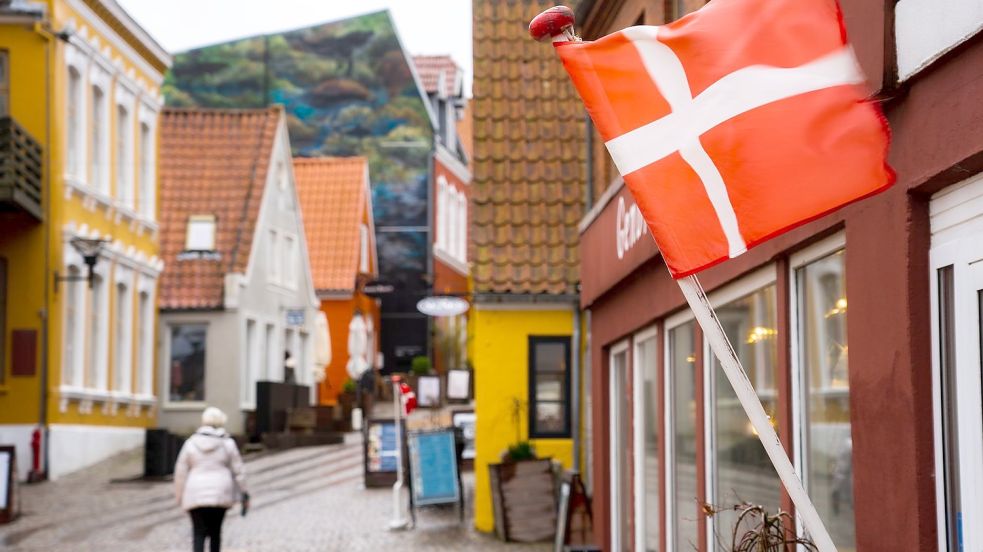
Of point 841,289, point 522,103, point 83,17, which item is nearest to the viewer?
point 841,289

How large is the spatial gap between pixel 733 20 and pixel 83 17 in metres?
23.6

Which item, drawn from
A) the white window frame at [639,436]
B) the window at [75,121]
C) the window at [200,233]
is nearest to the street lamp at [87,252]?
the window at [75,121]

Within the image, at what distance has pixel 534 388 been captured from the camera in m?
18.4

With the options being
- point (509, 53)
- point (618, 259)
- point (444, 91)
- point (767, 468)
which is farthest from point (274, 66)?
point (767, 468)

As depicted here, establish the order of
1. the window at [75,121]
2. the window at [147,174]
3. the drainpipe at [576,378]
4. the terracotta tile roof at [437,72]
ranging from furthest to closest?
the terracotta tile roof at [437,72]
the window at [147,174]
the window at [75,121]
the drainpipe at [576,378]

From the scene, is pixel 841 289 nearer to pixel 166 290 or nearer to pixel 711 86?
pixel 711 86

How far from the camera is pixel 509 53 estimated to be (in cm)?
1905

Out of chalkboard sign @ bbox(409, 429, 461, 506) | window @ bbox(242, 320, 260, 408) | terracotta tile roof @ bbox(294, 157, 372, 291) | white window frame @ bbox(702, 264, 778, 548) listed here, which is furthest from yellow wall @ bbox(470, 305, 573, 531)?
terracotta tile roof @ bbox(294, 157, 372, 291)

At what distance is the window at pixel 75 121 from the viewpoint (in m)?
25.9

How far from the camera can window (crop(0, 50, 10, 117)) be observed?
24.6 m

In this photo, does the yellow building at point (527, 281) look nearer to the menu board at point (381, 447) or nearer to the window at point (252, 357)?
the menu board at point (381, 447)

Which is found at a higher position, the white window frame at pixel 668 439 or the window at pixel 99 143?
the window at pixel 99 143

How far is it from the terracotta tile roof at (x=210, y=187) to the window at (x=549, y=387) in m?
16.7

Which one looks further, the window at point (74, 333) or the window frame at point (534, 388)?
the window at point (74, 333)
